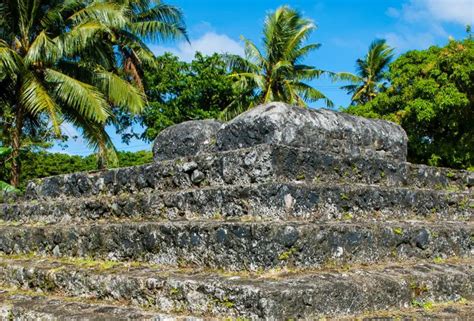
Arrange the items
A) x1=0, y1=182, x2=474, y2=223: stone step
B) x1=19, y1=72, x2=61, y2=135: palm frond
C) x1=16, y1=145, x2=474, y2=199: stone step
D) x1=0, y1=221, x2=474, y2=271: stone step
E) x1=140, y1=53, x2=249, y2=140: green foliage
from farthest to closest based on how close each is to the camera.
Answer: x1=140, y1=53, x2=249, y2=140: green foliage
x1=19, y1=72, x2=61, y2=135: palm frond
x1=16, y1=145, x2=474, y2=199: stone step
x1=0, y1=182, x2=474, y2=223: stone step
x1=0, y1=221, x2=474, y2=271: stone step

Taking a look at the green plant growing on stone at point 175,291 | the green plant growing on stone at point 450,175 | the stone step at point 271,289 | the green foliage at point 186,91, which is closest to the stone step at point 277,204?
the green plant growing on stone at point 450,175

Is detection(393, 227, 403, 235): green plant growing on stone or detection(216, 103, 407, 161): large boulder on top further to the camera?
detection(216, 103, 407, 161): large boulder on top

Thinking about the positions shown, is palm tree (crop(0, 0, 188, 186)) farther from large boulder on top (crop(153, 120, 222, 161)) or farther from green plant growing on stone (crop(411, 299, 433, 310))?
green plant growing on stone (crop(411, 299, 433, 310))

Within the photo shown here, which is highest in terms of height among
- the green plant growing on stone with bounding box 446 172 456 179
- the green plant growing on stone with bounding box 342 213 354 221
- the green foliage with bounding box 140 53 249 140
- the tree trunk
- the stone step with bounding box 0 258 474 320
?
the green foliage with bounding box 140 53 249 140

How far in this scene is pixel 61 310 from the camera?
4359 millimetres

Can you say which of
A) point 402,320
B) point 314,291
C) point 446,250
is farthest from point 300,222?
point 446,250

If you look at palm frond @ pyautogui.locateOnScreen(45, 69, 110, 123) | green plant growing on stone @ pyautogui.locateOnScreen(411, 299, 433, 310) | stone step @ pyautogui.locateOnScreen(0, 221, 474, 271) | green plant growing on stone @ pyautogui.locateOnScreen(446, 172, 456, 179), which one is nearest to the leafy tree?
palm frond @ pyautogui.locateOnScreen(45, 69, 110, 123)

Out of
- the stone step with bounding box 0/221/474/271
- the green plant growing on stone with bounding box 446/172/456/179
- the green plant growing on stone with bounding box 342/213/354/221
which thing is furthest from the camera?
the green plant growing on stone with bounding box 446/172/456/179

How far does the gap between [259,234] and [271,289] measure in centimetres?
49

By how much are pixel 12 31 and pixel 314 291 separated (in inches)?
647

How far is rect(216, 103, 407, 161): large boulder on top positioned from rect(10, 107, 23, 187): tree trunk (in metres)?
12.9

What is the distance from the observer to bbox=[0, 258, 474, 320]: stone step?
3504 millimetres

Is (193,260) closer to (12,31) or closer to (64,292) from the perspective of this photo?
(64,292)

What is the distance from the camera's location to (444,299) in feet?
14.3
